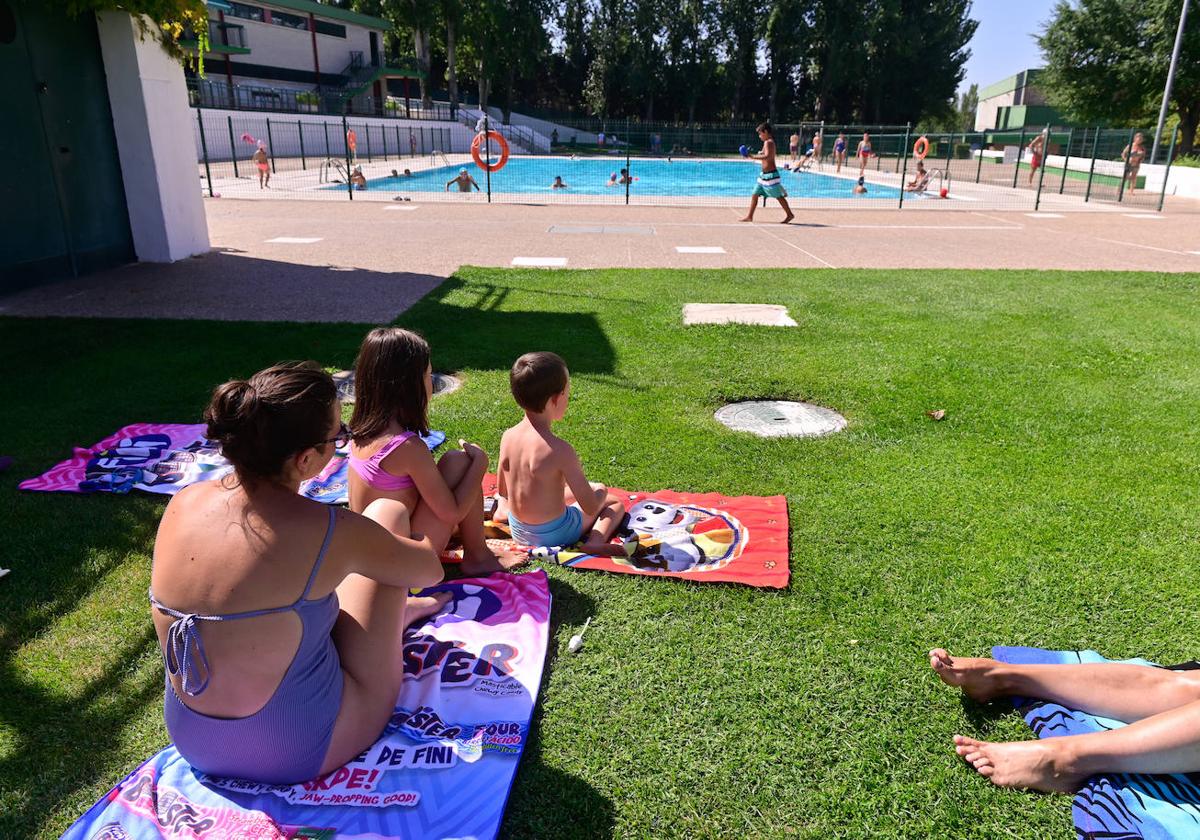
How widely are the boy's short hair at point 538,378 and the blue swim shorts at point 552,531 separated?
59 centimetres

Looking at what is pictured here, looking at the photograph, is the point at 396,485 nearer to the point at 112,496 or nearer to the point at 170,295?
the point at 112,496

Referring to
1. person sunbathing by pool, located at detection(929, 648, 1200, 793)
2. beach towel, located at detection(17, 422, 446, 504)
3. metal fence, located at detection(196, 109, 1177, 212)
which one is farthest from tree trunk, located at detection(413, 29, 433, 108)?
person sunbathing by pool, located at detection(929, 648, 1200, 793)

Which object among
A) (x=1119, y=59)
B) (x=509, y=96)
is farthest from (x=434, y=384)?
(x=509, y=96)

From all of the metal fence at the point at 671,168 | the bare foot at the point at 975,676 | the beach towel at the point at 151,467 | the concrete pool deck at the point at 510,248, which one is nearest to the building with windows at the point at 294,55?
the metal fence at the point at 671,168

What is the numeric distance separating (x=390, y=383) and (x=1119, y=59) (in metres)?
44.5

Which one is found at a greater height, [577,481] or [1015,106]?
[1015,106]

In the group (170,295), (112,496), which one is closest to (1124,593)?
(112,496)

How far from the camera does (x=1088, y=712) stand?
2.63 meters

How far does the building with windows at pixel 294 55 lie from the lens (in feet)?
130

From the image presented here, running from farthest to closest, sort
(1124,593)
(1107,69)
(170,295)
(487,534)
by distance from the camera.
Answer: (1107,69) → (170,295) → (487,534) → (1124,593)

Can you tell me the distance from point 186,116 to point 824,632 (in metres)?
11.5

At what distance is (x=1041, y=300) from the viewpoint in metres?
9.20

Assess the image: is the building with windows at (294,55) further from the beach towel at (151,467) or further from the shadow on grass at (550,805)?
the shadow on grass at (550,805)

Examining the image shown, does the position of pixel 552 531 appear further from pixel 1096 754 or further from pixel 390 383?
pixel 1096 754
